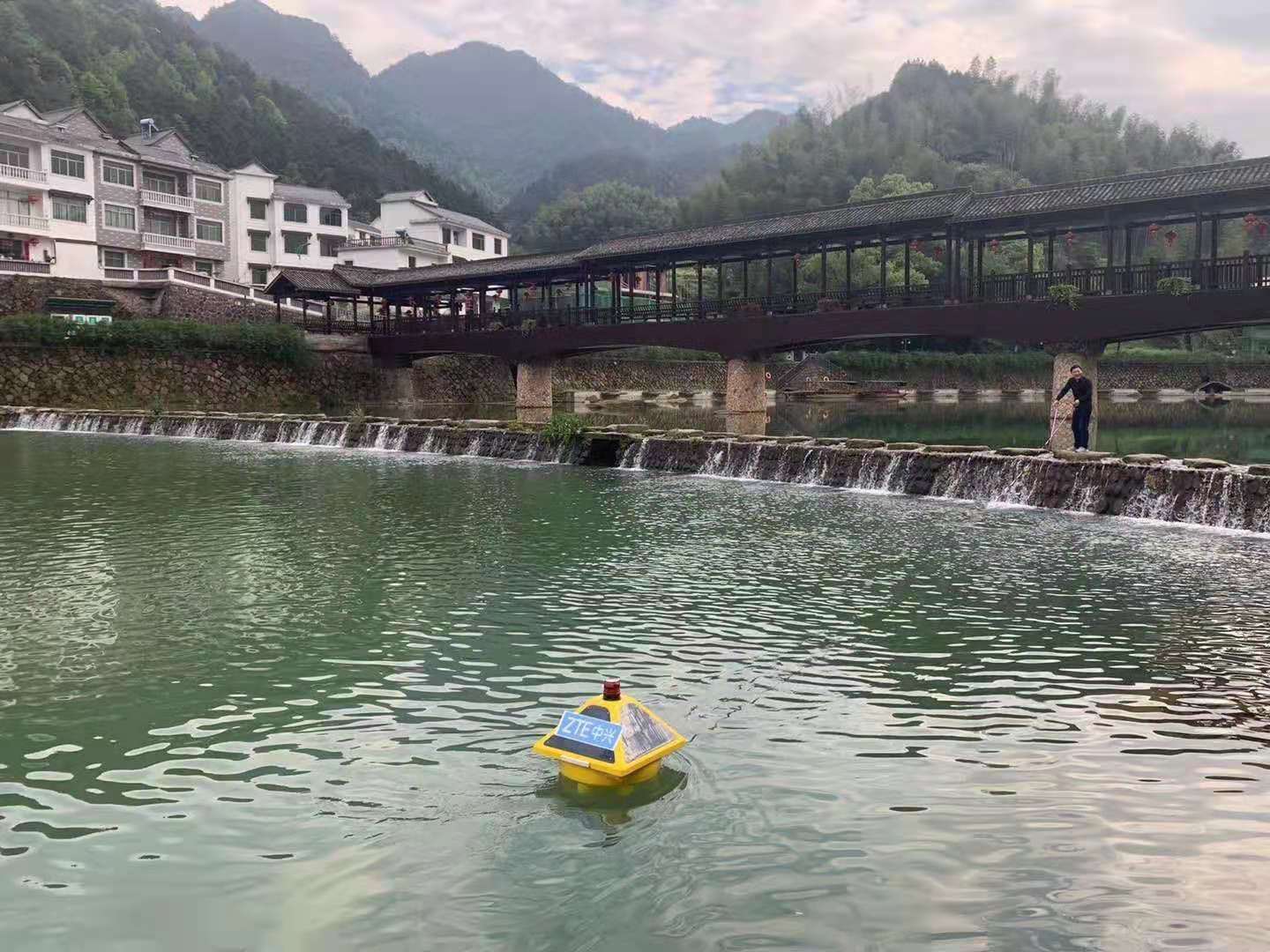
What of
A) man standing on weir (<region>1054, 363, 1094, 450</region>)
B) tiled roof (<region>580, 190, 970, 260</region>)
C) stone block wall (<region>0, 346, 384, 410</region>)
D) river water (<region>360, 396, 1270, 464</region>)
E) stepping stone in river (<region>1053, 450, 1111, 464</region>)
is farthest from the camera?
stone block wall (<region>0, 346, 384, 410</region>)

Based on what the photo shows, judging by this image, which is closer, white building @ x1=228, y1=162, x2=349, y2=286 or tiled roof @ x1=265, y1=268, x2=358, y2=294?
tiled roof @ x1=265, y1=268, x2=358, y2=294

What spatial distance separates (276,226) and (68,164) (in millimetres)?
16449

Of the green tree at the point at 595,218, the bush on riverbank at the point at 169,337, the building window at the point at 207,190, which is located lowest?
the bush on riverbank at the point at 169,337

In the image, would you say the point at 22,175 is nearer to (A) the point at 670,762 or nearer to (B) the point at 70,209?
(B) the point at 70,209

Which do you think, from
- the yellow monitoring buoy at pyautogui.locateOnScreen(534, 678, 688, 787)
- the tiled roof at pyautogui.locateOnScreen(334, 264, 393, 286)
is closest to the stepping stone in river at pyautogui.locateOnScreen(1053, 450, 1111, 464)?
the yellow monitoring buoy at pyautogui.locateOnScreen(534, 678, 688, 787)

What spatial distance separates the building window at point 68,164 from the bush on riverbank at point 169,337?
13.4m

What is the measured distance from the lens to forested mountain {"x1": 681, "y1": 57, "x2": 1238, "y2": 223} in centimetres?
9738

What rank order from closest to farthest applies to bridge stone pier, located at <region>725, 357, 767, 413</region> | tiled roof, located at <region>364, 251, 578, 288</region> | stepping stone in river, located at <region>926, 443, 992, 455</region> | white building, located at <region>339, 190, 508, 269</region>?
stepping stone in river, located at <region>926, 443, 992, 455</region> → bridge stone pier, located at <region>725, 357, 767, 413</region> → tiled roof, located at <region>364, 251, 578, 288</region> → white building, located at <region>339, 190, 508, 269</region>

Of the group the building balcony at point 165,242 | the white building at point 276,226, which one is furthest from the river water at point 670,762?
the white building at point 276,226

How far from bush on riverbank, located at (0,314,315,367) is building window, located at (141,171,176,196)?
16.3 metres

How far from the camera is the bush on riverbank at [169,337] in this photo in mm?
44750

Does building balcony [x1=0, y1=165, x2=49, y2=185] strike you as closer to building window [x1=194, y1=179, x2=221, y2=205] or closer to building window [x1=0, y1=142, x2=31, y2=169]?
building window [x1=0, y1=142, x2=31, y2=169]

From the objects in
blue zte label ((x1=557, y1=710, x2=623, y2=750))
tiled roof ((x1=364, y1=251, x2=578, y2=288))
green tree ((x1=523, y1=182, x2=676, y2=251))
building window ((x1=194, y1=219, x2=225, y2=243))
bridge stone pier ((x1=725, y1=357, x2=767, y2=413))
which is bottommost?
blue zte label ((x1=557, y1=710, x2=623, y2=750))

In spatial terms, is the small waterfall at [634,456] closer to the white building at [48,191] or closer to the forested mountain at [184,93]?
the white building at [48,191]
